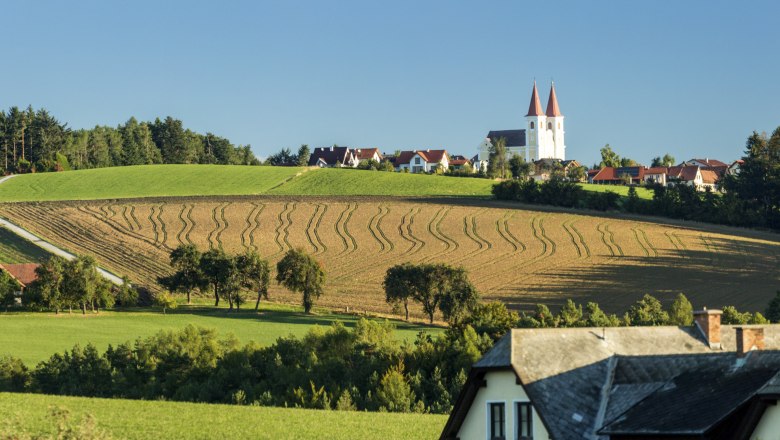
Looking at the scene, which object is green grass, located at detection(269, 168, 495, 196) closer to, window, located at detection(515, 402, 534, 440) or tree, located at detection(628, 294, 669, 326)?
tree, located at detection(628, 294, 669, 326)

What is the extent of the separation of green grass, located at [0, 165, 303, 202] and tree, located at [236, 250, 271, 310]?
57.9m

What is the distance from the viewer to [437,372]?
5938 cm

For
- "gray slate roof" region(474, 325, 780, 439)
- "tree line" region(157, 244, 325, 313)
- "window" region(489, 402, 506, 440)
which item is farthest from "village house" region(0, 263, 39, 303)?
"gray slate roof" region(474, 325, 780, 439)

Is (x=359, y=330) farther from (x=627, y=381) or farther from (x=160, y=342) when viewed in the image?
(x=627, y=381)

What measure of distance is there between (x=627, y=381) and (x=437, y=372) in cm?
3297

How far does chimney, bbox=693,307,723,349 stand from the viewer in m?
Result: 30.8

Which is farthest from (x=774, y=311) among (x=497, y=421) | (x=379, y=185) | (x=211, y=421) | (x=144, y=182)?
(x=144, y=182)

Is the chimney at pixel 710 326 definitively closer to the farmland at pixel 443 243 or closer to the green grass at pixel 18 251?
the farmland at pixel 443 243

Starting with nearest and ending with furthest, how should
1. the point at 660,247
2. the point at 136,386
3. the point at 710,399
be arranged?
the point at 710,399 < the point at 136,386 < the point at 660,247

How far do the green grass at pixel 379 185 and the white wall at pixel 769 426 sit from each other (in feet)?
443

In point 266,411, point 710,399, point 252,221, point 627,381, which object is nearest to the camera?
point 710,399

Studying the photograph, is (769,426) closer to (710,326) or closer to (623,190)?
(710,326)

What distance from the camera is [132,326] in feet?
289

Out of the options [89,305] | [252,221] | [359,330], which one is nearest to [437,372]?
[359,330]
